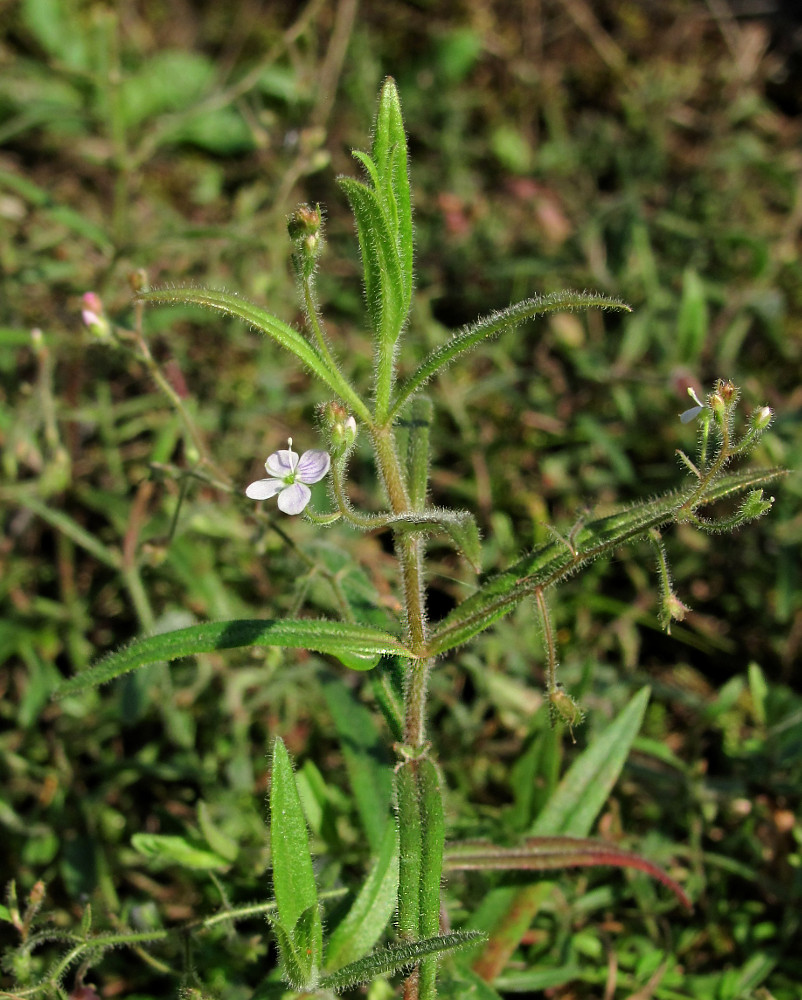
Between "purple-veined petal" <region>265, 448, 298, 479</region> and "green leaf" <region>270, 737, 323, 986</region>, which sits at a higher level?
"purple-veined petal" <region>265, 448, 298, 479</region>

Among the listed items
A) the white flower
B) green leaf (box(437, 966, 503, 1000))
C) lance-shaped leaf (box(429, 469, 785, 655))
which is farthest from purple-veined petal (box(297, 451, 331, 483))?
green leaf (box(437, 966, 503, 1000))

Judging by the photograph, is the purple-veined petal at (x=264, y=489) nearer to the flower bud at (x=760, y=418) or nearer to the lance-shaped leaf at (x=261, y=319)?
the lance-shaped leaf at (x=261, y=319)

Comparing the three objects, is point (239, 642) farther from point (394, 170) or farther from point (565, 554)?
point (394, 170)

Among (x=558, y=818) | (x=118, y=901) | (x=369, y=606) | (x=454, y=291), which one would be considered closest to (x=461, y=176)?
(x=454, y=291)

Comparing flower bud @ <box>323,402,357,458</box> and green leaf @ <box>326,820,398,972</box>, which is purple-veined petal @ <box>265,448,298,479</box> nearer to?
flower bud @ <box>323,402,357,458</box>

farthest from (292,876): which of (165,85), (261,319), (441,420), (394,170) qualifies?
(165,85)
